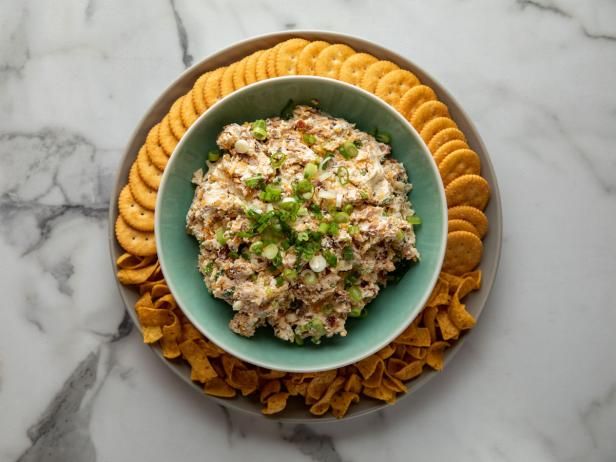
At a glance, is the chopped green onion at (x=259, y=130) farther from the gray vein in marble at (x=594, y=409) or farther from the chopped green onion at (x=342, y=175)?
the gray vein in marble at (x=594, y=409)

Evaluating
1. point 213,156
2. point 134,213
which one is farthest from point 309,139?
point 134,213

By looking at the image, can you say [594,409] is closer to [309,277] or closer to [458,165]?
[458,165]

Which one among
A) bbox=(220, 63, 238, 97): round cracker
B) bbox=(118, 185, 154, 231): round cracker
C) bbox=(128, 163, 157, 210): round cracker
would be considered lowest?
bbox=(118, 185, 154, 231): round cracker

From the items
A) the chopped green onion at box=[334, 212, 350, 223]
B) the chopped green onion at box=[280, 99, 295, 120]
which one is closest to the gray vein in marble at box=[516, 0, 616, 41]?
the chopped green onion at box=[280, 99, 295, 120]

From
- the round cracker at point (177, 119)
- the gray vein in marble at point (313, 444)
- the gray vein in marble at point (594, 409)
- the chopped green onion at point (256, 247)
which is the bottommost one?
the gray vein in marble at point (313, 444)

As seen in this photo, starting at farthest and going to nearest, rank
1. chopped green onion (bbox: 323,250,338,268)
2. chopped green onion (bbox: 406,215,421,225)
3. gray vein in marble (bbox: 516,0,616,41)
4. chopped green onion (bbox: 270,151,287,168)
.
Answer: gray vein in marble (bbox: 516,0,616,41)
chopped green onion (bbox: 406,215,421,225)
chopped green onion (bbox: 270,151,287,168)
chopped green onion (bbox: 323,250,338,268)

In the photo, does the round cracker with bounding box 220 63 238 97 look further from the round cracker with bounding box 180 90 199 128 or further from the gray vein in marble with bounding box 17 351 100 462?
the gray vein in marble with bounding box 17 351 100 462

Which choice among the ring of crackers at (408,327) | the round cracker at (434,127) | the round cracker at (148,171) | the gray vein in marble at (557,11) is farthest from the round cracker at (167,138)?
the gray vein in marble at (557,11)
